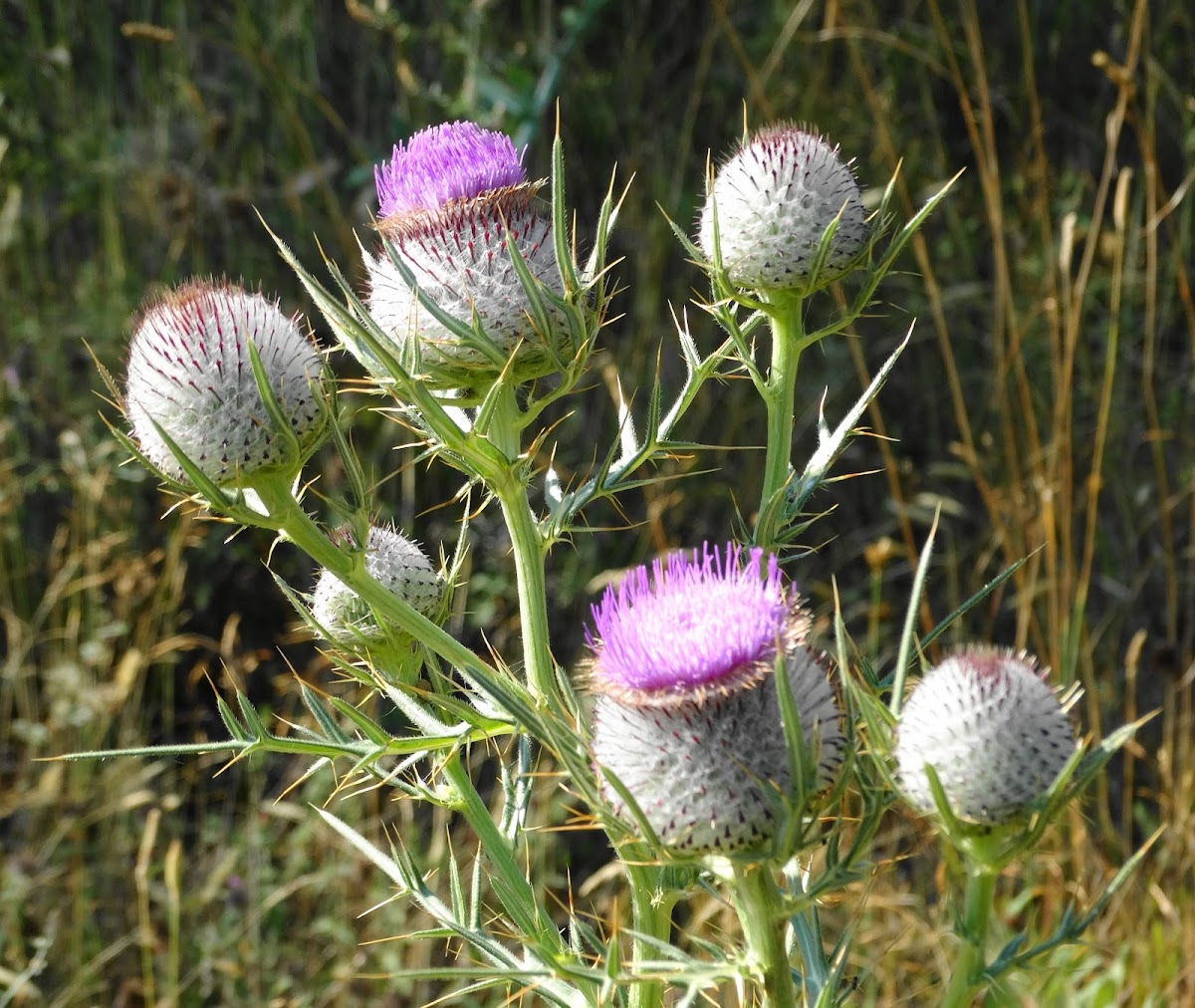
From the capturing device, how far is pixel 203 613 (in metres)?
5.96

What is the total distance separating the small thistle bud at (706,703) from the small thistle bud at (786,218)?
2.59 ft

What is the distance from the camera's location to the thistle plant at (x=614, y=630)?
1.70 meters

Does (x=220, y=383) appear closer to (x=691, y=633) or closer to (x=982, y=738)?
(x=691, y=633)

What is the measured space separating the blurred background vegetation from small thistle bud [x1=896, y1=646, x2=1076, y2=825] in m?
2.42

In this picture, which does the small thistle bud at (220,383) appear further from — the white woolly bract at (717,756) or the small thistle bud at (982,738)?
the small thistle bud at (982,738)

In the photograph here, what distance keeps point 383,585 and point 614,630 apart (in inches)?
26.1

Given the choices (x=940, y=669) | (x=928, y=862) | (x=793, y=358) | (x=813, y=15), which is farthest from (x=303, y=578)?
(x=940, y=669)

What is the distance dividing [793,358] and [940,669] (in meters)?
0.84

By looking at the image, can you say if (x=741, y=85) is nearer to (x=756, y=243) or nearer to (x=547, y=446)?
(x=547, y=446)

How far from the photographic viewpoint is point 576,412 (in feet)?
18.1

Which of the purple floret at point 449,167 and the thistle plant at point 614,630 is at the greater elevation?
the purple floret at point 449,167

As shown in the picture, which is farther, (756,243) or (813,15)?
(813,15)

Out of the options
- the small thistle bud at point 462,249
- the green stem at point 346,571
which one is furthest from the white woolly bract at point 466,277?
the green stem at point 346,571

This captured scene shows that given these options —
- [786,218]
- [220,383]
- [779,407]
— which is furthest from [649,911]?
[786,218]
